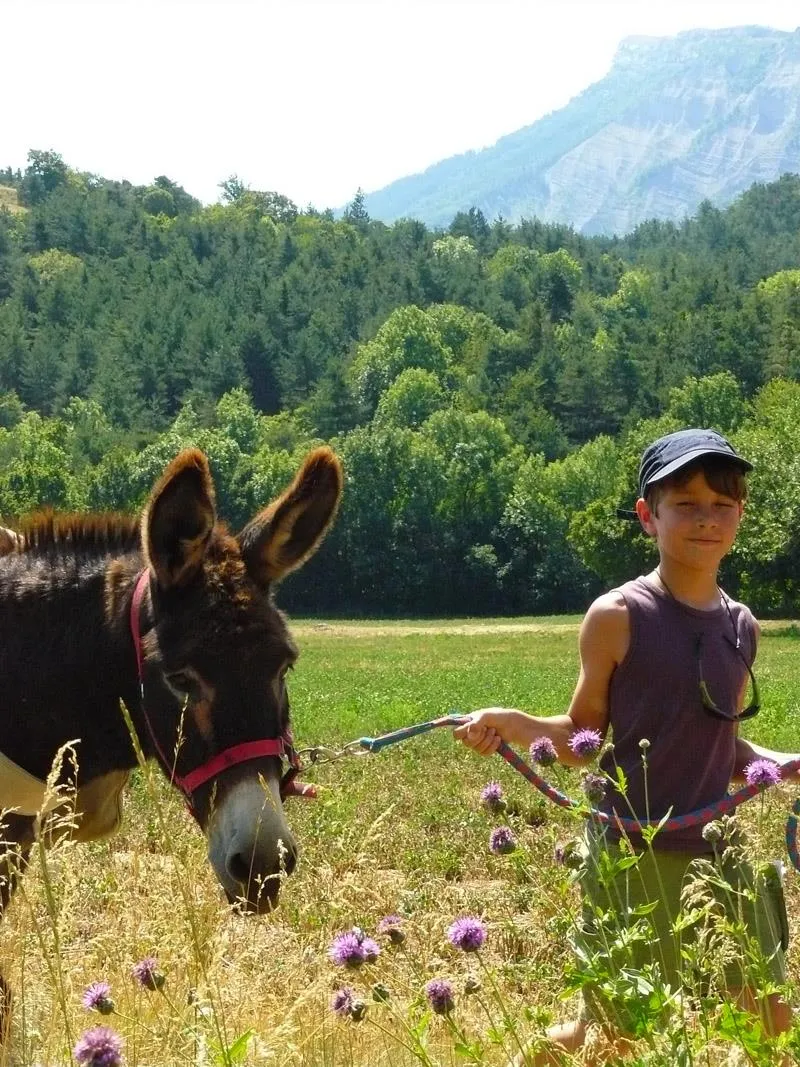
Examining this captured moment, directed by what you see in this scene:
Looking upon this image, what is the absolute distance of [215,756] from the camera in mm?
3273

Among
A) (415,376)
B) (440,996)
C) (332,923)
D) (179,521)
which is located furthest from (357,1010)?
(415,376)

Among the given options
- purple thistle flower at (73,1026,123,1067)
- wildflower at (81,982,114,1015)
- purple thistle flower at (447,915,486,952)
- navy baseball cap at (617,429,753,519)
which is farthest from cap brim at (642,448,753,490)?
purple thistle flower at (73,1026,123,1067)

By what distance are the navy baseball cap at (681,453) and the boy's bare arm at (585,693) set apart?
0.29 m

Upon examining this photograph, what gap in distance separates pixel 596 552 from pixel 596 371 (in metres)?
40.7

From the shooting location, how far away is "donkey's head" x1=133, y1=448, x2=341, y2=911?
313 cm

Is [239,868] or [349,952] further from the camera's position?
[239,868]

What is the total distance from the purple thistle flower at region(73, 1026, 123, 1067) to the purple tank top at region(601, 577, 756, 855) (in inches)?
62.9

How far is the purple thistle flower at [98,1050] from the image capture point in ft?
7.11

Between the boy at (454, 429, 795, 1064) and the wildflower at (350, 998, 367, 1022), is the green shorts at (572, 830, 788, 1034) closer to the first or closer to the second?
the boy at (454, 429, 795, 1064)

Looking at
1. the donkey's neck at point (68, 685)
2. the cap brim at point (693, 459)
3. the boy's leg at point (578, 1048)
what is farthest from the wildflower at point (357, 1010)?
the cap brim at point (693, 459)

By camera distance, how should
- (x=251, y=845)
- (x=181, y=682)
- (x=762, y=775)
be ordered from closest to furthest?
(x=762, y=775), (x=251, y=845), (x=181, y=682)

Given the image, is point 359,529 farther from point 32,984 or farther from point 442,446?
point 32,984

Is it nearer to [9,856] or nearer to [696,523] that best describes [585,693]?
[696,523]

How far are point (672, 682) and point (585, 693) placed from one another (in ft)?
0.81
